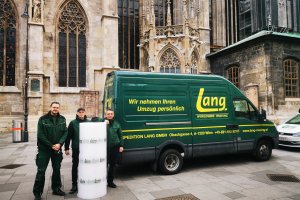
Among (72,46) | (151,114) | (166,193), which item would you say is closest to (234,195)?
(166,193)

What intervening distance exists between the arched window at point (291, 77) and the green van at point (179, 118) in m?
9.10

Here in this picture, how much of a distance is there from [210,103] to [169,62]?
474 inches

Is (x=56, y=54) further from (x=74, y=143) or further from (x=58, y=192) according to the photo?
(x=58, y=192)

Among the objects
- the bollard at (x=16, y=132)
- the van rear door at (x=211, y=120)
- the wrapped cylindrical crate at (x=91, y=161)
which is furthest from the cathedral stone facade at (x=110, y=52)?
the wrapped cylindrical crate at (x=91, y=161)

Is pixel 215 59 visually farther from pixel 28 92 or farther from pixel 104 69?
pixel 28 92

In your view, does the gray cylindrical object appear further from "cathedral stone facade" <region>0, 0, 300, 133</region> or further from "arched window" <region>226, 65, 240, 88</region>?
"arched window" <region>226, 65, 240, 88</region>

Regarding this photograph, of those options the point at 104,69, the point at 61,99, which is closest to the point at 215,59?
the point at 104,69

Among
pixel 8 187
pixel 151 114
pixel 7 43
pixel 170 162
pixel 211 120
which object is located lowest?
pixel 8 187

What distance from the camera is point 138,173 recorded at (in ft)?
22.4

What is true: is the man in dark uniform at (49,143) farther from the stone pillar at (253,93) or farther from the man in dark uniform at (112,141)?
the stone pillar at (253,93)

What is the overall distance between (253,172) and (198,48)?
14594mm

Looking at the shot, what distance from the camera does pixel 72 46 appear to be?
63.0 feet

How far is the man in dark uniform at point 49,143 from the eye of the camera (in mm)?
4766

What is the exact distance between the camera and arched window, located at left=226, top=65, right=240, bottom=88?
59.1 ft
